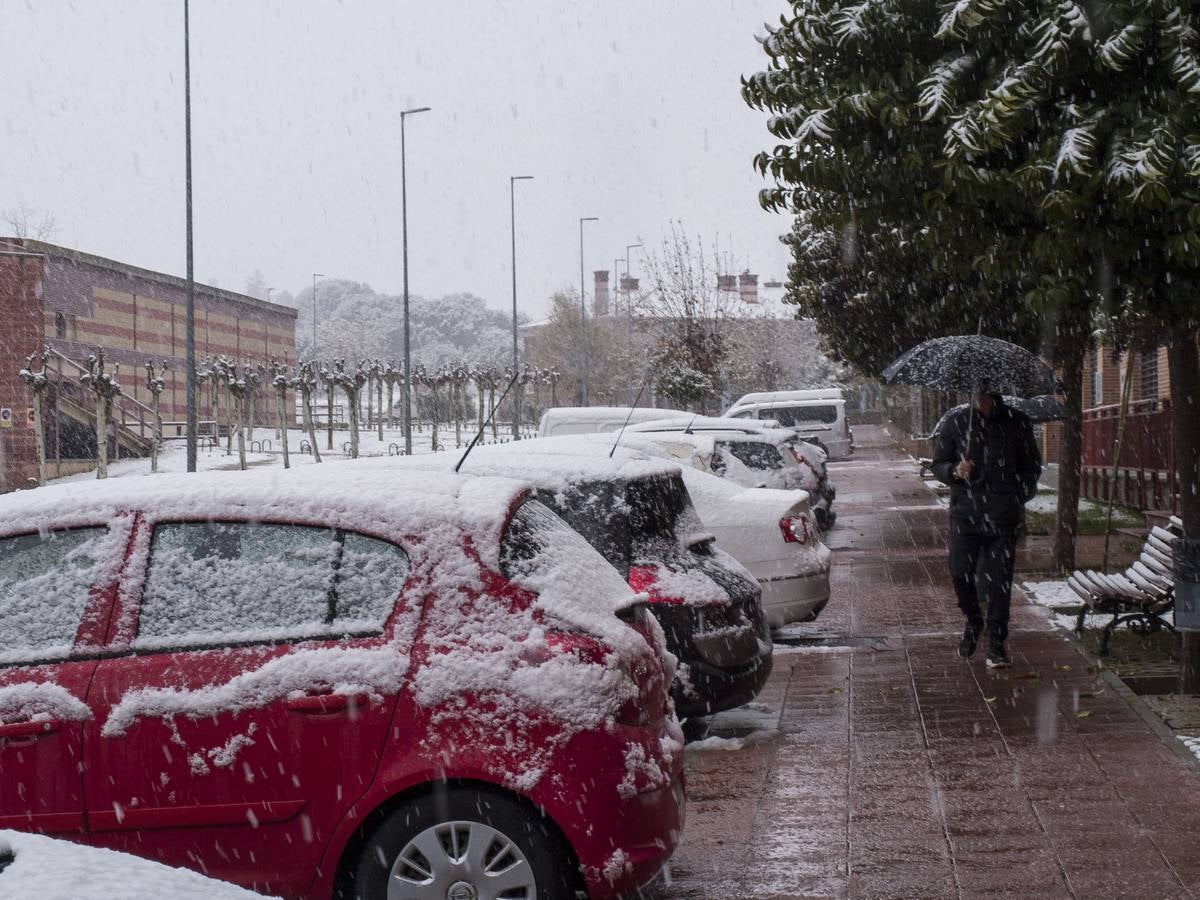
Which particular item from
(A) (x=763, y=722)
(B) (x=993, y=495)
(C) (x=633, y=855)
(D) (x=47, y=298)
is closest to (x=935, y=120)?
(B) (x=993, y=495)

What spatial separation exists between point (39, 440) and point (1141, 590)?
4123cm

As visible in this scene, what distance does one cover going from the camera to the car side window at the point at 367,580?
4.73 metres

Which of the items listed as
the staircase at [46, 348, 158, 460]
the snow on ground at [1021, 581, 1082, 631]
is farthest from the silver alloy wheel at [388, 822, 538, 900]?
the staircase at [46, 348, 158, 460]

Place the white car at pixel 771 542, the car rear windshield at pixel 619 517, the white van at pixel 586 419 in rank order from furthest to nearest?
the white van at pixel 586 419, the white car at pixel 771 542, the car rear windshield at pixel 619 517

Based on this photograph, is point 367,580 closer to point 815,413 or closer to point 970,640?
point 970,640

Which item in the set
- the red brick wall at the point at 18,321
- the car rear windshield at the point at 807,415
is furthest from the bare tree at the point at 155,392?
the car rear windshield at the point at 807,415

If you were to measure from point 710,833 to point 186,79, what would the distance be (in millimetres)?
24643

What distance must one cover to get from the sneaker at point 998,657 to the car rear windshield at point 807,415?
3004 cm

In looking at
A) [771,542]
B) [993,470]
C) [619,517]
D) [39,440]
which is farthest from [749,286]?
[619,517]

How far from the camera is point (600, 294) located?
114125mm

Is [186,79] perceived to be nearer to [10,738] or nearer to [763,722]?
[763,722]

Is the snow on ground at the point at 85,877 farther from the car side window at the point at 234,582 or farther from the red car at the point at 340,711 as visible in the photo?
the car side window at the point at 234,582

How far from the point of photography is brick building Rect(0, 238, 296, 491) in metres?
51.2

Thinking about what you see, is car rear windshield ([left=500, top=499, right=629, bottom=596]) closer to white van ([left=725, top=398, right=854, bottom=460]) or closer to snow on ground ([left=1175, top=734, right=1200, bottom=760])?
snow on ground ([left=1175, top=734, right=1200, bottom=760])
